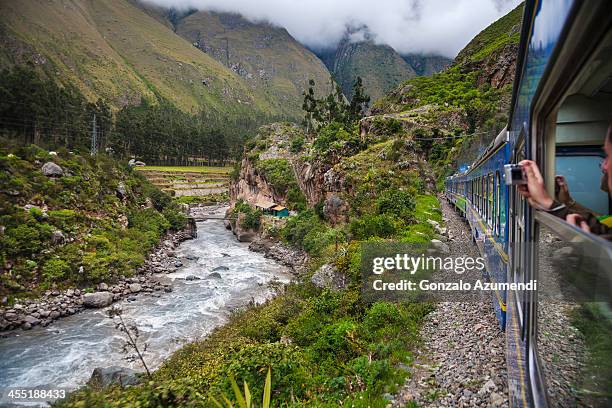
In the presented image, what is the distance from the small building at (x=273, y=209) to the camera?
3534 centimetres

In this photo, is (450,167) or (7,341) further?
(450,167)

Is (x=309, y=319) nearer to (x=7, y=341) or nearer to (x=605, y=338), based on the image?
(x=605, y=338)

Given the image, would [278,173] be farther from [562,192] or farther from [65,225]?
[562,192]

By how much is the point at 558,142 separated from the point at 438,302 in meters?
8.02

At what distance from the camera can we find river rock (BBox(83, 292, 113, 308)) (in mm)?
18328

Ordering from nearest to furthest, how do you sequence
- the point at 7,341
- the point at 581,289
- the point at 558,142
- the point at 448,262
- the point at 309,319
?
the point at 581,289 < the point at 558,142 < the point at 309,319 < the point at 448,262 < the point at 7,341

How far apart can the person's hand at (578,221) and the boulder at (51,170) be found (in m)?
31.8

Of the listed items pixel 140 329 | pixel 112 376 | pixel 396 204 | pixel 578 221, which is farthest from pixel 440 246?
pixel 140 329

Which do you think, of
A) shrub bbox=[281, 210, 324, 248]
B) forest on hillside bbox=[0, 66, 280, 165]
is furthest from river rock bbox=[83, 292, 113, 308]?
forest on hillside bbox=[0, 66, 280, 165]

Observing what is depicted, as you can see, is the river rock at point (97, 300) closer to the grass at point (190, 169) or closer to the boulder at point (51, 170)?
the boulder at point (51, 170)

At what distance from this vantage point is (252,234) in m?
35.9

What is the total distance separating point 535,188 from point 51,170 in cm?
3174

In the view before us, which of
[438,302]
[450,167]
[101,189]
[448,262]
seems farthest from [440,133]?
[101,189]

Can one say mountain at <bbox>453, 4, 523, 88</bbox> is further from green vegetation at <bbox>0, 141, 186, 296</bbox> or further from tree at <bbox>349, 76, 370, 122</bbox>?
green vegetation at <bbox>0, 141, 186, 296</bbox>
